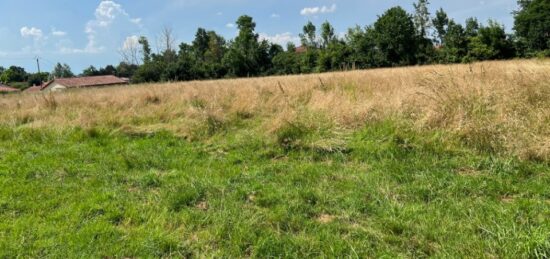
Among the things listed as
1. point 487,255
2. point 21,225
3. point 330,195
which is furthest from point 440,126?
point 21,225

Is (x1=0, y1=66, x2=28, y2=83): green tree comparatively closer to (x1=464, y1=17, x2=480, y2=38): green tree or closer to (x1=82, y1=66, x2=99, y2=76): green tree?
(x1=82, y1=66, x2=99, y2=76): green tree

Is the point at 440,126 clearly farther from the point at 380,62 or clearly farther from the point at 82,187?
the point at 380,62

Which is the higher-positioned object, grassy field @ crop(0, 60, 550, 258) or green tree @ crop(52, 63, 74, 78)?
green tree @ crop(52, 63, 74, 78)

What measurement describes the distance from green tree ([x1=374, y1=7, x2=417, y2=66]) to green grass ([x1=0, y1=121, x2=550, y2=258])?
39.0 metres

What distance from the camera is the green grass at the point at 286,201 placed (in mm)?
2619

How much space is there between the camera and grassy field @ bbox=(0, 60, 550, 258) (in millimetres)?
2674

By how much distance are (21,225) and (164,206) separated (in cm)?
114

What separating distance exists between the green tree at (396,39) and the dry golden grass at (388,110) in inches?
1333

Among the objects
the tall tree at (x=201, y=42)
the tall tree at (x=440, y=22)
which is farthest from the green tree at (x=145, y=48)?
the tall tree at (x=440, y=22)

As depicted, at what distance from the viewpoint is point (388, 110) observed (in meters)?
6.16

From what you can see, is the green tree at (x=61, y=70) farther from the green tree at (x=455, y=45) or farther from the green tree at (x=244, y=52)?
the green tree at (x=455, y=45)

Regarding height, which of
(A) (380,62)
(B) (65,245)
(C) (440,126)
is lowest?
(B) (65,245)

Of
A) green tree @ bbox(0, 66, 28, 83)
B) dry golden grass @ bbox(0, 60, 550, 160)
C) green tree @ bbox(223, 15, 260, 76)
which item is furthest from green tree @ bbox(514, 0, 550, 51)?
green tree @ bbox(0, 66, 28, 83)

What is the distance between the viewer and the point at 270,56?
5562cm
